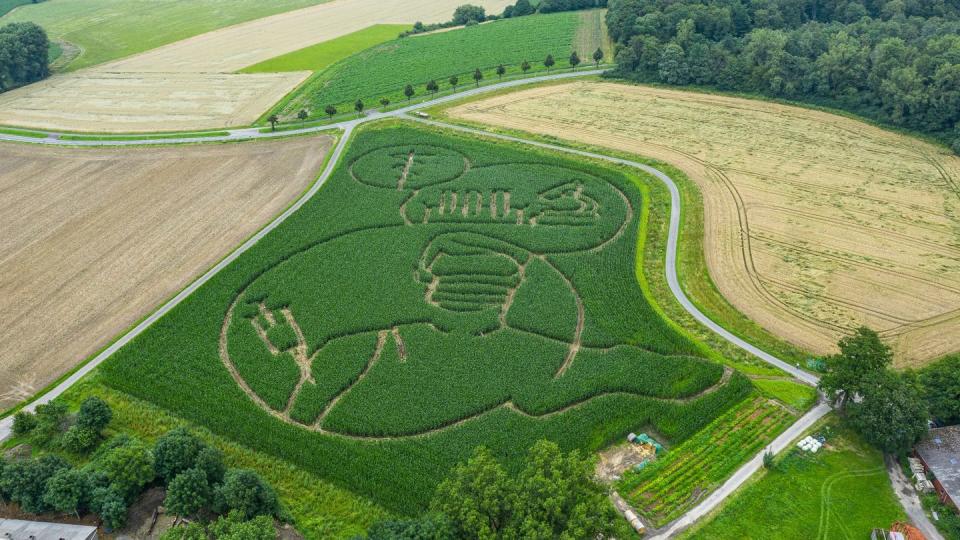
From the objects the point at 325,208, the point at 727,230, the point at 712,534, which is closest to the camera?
the point at 712,534

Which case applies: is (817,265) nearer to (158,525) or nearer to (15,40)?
(158,525)

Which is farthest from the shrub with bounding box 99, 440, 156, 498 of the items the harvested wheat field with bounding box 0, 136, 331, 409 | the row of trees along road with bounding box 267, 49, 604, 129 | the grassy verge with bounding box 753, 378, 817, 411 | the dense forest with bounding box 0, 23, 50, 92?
the dense forest with bounding box 0, 23, 50, 92

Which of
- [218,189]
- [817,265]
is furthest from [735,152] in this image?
[218,189]

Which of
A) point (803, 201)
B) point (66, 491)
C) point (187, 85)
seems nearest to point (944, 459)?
point (803, 201)

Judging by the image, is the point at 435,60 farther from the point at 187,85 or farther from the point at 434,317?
the point at 434,317

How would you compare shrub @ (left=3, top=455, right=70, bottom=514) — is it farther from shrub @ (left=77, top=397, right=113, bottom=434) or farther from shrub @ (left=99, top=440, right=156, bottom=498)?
shrub @ (left=77, top=397, right=113, bottom=434)
